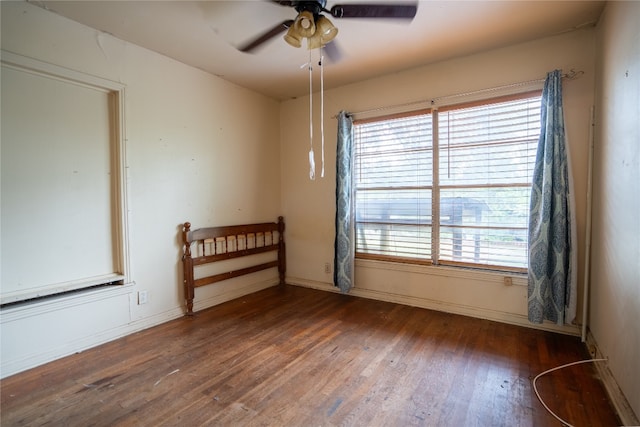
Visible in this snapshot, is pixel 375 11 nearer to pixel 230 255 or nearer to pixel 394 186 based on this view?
pixel 394 186

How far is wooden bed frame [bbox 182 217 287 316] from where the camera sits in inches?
122

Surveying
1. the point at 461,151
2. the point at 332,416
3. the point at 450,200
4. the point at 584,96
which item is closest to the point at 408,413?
the point at 332,416

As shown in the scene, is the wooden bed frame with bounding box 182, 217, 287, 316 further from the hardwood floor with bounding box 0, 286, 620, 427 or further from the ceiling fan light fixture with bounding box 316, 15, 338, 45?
the ceiling fan light fixture with bounding box 316, 15, 338, 45

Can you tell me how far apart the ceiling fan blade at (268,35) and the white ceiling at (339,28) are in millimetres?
100

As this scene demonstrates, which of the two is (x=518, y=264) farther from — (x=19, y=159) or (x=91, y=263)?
(x=19, y=159)

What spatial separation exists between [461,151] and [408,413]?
2.38m

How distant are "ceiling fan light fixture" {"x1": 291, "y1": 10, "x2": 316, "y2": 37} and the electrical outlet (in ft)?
8.37

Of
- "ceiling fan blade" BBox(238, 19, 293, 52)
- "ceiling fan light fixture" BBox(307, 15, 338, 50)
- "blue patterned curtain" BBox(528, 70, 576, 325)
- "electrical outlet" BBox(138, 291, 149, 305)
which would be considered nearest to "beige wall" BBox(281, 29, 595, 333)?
"blue patterned curtain" BBox(528, 70, 576, 325)

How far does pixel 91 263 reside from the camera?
249cm

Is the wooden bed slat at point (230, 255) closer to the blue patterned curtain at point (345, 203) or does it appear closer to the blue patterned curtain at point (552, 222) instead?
the blue patterned curtain at point (345, 203)

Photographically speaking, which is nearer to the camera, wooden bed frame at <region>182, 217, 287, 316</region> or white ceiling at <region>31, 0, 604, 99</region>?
white ceiling at <region>31, 0, 604, 99</region>

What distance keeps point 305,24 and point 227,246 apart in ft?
8.13

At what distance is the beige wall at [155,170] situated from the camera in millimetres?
2162

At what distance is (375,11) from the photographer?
185cm
